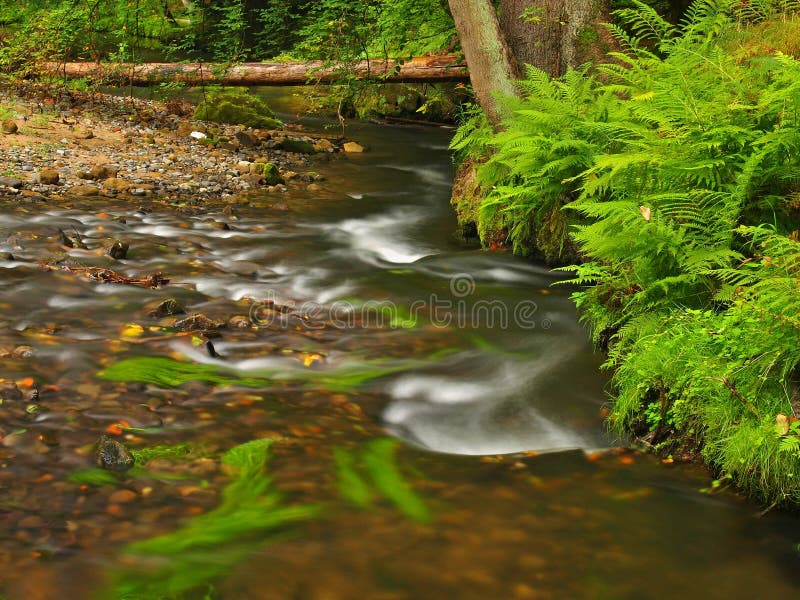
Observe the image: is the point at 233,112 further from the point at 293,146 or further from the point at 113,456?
the point at 113,456

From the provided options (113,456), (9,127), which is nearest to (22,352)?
(113,456)

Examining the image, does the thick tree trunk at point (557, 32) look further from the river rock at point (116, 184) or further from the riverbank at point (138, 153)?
the river rock at point (116, 184)

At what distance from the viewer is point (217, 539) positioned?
11.0ft

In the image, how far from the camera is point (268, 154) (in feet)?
43.1

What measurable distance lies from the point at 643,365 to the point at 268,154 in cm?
986

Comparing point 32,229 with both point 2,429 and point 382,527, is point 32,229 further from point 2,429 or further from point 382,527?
point 382,527

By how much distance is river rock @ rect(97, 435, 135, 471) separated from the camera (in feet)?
12.5

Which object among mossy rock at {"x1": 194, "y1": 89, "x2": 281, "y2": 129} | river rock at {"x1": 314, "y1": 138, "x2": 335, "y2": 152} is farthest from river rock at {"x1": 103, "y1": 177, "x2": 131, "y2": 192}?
mossy rock at {"x1": 194, "y1": 89, "x2": 281, "y2": 129}

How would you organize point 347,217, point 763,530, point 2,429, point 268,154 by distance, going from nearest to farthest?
point 763,530 → point 2,429 → point 347,217 → point 268,154

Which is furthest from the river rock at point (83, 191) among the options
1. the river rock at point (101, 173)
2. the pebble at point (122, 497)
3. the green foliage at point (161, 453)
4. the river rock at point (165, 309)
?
the pebble at point (122, 497)

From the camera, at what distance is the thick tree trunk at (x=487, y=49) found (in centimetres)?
861

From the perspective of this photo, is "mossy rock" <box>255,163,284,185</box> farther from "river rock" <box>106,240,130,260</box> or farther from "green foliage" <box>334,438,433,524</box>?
"green foliage" <box>334,438,433,524</box>

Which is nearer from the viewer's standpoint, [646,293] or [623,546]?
[623,546]

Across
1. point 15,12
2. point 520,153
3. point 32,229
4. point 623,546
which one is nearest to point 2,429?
point 623,546
